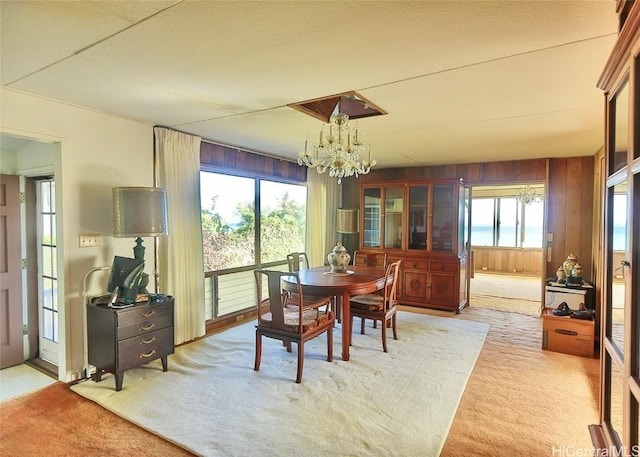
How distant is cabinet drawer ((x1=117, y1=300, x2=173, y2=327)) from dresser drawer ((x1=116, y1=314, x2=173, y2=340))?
0.09 ft

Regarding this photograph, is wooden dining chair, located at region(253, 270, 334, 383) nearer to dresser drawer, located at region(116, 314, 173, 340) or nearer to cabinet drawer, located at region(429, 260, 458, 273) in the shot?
dresser drawer, located at region(116, 314, 173, 340)

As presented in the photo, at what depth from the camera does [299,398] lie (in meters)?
2.62

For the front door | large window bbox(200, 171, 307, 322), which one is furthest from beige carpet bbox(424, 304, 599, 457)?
the front door

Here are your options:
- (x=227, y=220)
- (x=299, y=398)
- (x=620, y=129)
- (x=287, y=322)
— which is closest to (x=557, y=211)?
(x=620, y=129)

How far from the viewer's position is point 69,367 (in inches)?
113

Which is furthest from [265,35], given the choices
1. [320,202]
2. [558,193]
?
[558,193]

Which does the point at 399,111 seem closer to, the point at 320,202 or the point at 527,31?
the point at 527,31

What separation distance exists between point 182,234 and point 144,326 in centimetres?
111

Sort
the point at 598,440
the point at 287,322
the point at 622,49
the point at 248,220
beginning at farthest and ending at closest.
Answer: the point at 248,220 < the point at 287,322 < the point at 598,440 < the point at 622,49

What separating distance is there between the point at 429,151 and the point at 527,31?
2970 mm

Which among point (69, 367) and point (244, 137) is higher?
point (244, 137)

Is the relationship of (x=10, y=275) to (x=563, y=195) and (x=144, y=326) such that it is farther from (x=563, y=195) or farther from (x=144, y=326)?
(x=563, y=195)

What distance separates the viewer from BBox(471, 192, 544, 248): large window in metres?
9.02

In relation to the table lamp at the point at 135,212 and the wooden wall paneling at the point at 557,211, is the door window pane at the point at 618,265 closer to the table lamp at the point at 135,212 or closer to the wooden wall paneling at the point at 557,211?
the table lamp at the point at 135,212
